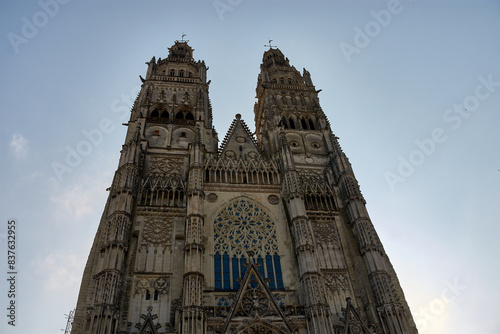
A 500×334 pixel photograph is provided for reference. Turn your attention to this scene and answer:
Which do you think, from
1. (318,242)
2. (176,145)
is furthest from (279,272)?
(176,145)

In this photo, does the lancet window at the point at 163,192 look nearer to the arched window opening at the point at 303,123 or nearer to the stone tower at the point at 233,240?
the stone tower at the point at 233,240

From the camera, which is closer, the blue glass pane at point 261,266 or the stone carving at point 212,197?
the blue glass pane at point 261,266

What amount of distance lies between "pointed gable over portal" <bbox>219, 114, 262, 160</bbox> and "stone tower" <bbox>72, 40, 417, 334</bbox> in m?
0.09

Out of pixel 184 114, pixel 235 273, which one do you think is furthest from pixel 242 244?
pixel 184 114

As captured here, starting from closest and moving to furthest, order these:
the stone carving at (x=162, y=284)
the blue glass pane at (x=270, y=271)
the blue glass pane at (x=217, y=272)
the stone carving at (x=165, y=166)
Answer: the stone carving at (x=162, y=284) → the blue glass pane at (x=217, y=272) → the blue glass pane at (x=270, y=271) → the stone carving at (x=165, y=166)

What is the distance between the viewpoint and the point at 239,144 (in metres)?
30.2

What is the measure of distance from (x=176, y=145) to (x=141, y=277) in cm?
1151

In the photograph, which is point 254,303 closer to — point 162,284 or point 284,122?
point 162,284

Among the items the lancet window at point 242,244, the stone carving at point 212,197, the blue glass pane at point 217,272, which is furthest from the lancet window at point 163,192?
the blue glass pane at point 217,272

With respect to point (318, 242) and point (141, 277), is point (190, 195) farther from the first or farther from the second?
point (318, 242)

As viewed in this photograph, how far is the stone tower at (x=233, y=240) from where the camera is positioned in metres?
18.4

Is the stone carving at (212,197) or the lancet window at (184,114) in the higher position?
the lancet window at (184,114)

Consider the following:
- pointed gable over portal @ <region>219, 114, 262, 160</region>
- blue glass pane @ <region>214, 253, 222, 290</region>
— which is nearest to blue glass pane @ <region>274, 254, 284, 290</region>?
blue glass pane @ <region>214, 253, 222, 290</region>

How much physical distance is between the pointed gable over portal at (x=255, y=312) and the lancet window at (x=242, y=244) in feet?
2.87
